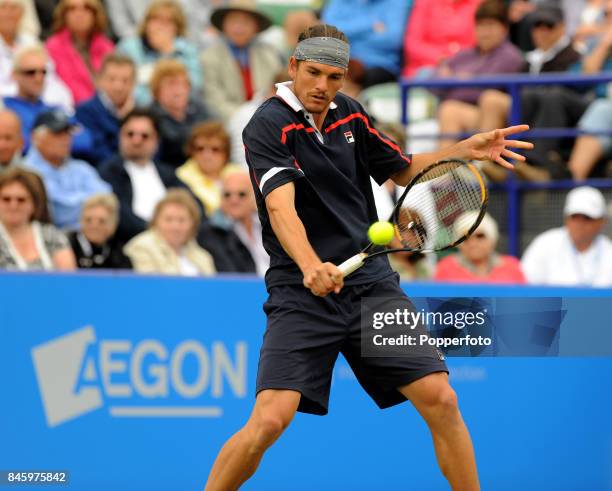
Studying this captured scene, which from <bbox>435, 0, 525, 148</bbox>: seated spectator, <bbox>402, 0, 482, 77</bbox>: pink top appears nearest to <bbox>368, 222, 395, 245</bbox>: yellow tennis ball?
<bbox>435, 0, 525, 148</bbox>: seated spectator

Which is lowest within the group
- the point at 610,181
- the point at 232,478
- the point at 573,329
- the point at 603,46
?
the point at 232,478

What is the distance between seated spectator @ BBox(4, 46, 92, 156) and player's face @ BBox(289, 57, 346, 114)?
4.80 m

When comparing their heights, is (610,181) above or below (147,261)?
above

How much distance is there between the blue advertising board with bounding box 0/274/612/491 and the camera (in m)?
7.27

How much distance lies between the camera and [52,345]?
24.0 feet

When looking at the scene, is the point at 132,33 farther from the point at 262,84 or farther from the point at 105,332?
the point at 105,332

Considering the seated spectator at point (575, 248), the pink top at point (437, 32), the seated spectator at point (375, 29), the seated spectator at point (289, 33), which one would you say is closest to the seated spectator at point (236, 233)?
the seated spectator at point (575, 248)

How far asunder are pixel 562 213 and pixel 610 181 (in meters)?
0.42

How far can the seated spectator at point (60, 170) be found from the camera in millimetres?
9227

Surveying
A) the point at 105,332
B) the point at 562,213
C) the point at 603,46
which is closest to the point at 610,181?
the point at 562,213

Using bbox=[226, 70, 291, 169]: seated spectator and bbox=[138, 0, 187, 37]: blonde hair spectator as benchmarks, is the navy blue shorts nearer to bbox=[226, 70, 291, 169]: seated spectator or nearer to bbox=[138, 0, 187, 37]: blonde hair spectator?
bbox=[226, 70, 291, 169]: seated spectator

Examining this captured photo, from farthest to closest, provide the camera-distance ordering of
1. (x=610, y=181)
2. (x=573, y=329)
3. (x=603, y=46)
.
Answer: (x=603, y=46)
(x=610, y=181)
(x=573, y=329)

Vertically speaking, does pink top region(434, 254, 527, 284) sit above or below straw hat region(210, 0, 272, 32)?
below

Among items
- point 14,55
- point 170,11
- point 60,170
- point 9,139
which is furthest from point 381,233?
point 170,11
